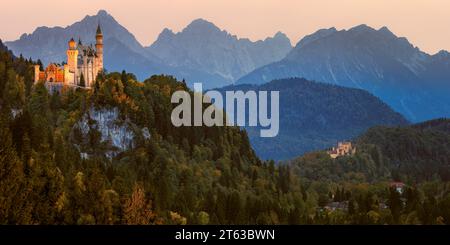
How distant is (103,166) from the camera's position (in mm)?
137750

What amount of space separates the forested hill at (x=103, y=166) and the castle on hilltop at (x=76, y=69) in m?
3.65

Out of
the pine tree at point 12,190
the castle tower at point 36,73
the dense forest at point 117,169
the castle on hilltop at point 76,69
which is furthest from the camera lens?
the castle on hilltop at point 76,69

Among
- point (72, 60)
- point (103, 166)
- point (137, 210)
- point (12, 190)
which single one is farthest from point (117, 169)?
point (12, 190)

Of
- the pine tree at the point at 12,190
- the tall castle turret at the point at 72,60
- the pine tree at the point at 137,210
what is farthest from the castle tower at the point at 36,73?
the pine tree at the point at 12,190

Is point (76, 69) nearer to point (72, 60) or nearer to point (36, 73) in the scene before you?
point (72, 60)

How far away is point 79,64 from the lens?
192m

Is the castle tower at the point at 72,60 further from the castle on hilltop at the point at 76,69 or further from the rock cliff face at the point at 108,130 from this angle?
the rock cliff face at the point at 108,130

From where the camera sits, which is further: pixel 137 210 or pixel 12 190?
pixel 137 210

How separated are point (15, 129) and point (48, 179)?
753 inches

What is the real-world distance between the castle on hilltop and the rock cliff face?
10374 millimetres

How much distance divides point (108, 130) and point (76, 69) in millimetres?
19761

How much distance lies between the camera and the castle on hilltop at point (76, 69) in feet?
602
